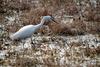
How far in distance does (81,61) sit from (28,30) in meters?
1.61

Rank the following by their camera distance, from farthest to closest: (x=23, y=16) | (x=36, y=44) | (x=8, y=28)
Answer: (x=23, y=16)
(x=8, y=28)
(x=36, y=44)

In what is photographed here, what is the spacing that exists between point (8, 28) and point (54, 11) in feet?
8.52

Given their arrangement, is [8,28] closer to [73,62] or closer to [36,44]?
[36,44]

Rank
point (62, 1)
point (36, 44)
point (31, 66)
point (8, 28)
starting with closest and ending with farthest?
point (31, 66)
point (36, 44)
point (8, 28)
point (62, 1)

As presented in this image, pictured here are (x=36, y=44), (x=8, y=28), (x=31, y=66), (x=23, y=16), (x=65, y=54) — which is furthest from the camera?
(x=23, y=16)

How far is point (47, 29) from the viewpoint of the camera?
12.1 metres

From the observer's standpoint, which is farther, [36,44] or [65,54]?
[36,44]

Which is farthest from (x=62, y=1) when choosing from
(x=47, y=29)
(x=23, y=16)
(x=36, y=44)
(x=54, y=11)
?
(x=36, y=44)

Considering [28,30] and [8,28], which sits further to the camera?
[8,28]

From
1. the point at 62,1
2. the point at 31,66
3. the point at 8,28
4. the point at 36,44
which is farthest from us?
the point at 62,1

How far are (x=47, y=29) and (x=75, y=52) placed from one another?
7.55 feet

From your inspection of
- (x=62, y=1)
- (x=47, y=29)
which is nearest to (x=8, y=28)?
(x=47, y=29)

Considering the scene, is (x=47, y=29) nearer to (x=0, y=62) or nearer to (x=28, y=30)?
(x=28, y=30)

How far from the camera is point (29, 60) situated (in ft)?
30.0
